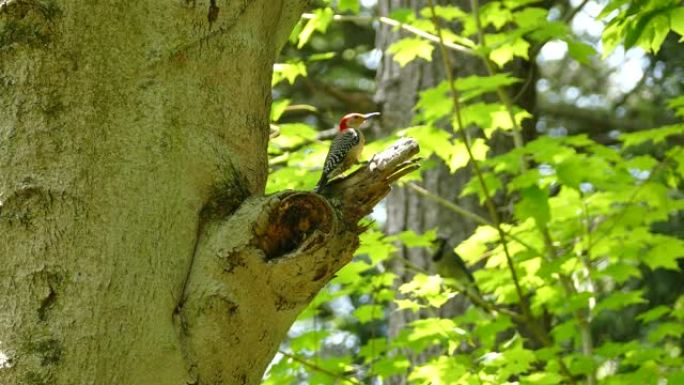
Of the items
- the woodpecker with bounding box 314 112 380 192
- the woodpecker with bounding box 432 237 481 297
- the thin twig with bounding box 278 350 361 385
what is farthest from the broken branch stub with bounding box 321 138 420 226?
the woodpecker with bounding box 432 237 481 297

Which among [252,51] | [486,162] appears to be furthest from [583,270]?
[252,51]

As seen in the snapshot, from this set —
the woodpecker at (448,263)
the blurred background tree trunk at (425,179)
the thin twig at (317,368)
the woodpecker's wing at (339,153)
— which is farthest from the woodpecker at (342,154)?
the blurred background tree trunk at (425,179)

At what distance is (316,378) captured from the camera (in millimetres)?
3516

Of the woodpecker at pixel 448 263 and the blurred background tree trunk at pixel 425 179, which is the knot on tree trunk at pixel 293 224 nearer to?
the woodpecker at pixel 448 263

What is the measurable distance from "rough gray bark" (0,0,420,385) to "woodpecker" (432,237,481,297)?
314 cm

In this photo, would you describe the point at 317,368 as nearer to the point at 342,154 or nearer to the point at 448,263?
the point at 342,154

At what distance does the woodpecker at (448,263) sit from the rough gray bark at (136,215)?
3.14 meters

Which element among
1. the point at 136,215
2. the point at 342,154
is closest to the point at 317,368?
the point at 342,154

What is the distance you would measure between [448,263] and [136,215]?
3.43 metres

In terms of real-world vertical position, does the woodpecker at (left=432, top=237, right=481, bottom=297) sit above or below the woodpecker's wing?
above

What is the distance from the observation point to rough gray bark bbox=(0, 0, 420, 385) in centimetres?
142

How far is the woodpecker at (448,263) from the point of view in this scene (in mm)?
4797

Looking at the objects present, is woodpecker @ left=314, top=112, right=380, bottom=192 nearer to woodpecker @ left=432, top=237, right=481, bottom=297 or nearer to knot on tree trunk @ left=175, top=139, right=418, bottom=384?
knot on tree trunk @ left=175, top=139, right=418, bottom=384

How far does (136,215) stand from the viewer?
1511mm
